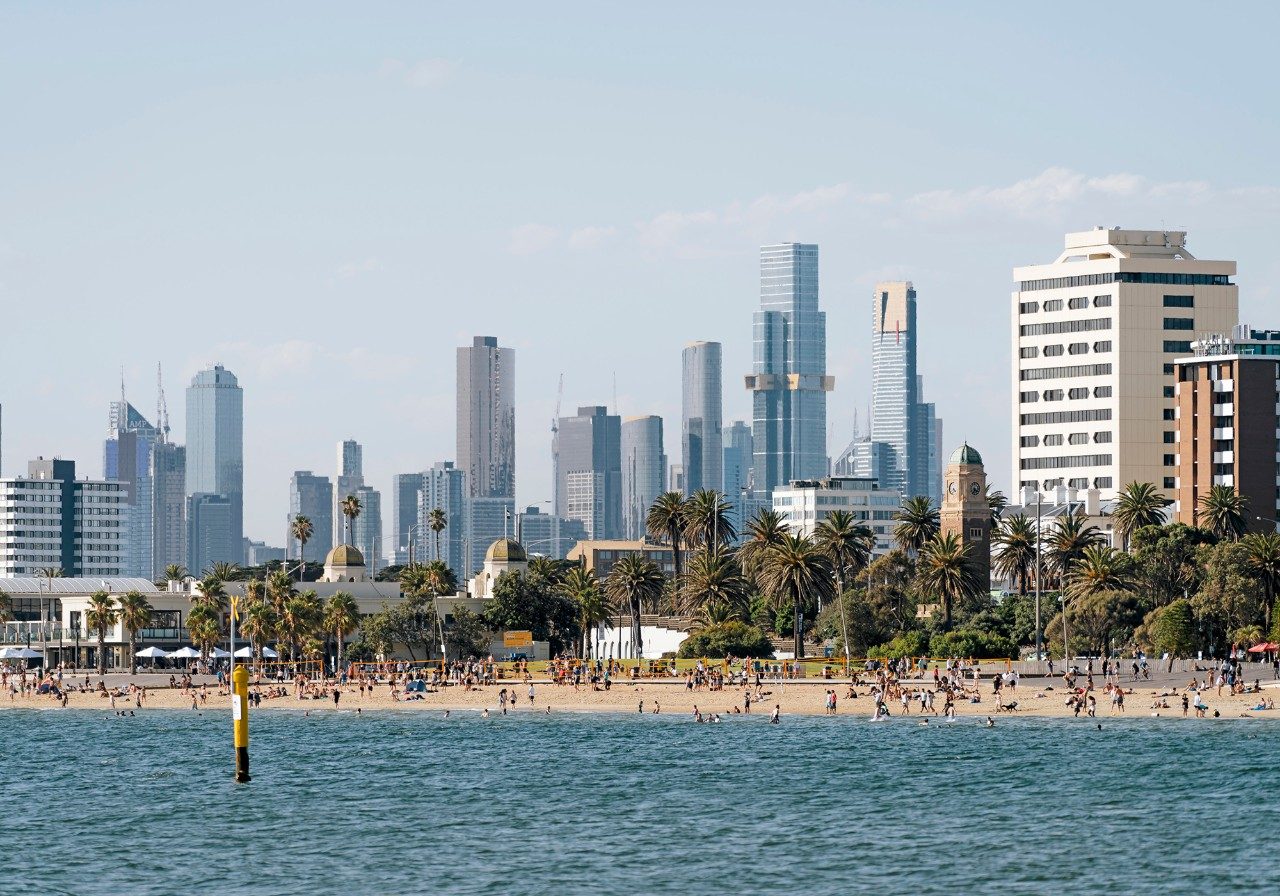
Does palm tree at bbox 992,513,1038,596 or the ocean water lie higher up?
palm tree at bbox 992,513,1038,596

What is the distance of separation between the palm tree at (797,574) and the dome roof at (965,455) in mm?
23339

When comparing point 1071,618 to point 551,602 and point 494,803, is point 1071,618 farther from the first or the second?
point 494,803

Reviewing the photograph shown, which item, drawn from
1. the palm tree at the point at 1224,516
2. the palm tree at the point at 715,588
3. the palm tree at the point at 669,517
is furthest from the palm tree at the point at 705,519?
the palm tree at the point at 1224,516

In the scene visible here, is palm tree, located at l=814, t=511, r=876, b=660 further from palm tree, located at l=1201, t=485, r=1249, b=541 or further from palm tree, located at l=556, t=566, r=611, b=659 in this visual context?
palm tree, located at l=1201, t=485, r=1249, b=541

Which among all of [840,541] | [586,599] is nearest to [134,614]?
[586,599]

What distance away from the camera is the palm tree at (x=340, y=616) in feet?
586

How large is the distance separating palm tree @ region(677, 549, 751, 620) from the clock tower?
19106 millimetres

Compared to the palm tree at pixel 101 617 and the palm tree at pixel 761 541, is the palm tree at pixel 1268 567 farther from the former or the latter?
the palm tree at pixel 101 617

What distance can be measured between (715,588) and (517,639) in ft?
64.3

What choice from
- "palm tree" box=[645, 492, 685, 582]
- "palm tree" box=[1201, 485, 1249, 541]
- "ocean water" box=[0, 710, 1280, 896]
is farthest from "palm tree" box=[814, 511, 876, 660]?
"ocean water" box=[0, 710, 1280, 896]

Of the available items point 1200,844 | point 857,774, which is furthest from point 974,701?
point 1200,844

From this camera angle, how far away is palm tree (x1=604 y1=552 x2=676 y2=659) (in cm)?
18362

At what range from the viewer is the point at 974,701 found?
132125mm

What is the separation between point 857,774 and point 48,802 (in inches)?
1425
